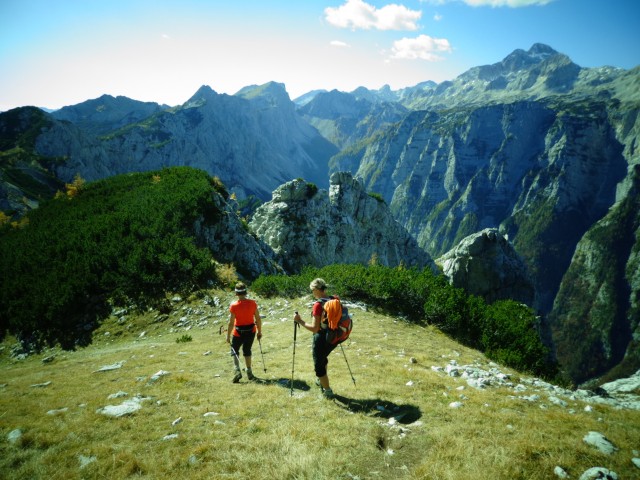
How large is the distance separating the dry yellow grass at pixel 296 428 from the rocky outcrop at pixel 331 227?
3878 centimetres

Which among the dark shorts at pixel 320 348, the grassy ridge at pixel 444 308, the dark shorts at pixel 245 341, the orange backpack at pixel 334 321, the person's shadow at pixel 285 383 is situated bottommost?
the grassy ridge at pixel 444 308

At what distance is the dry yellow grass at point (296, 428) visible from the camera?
6035 mm

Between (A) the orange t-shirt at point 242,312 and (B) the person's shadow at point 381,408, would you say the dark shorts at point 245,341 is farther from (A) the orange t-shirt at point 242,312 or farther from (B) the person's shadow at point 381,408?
(B) the person's shadow at point 381,408

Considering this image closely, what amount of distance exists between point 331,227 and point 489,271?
105 feet

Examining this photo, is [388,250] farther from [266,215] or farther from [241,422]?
[241,422]

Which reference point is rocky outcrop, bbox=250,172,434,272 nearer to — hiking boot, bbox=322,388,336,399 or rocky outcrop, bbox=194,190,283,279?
rocky outcrop, bbox=194,190,283,279

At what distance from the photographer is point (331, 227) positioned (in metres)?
62.8

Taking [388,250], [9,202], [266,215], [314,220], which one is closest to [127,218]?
[266,215]

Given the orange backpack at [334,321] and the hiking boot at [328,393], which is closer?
the orange backpack at [334,321]

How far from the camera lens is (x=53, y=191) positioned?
107625 mm

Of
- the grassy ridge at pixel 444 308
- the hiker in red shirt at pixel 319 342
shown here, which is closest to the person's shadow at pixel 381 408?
the hiker in red shirt at pixel 319 342

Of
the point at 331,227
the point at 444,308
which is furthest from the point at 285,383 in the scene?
the point at 331,227

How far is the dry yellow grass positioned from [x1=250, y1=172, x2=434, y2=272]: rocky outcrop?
38783 mm

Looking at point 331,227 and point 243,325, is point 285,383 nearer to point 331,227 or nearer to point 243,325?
point 243,325
